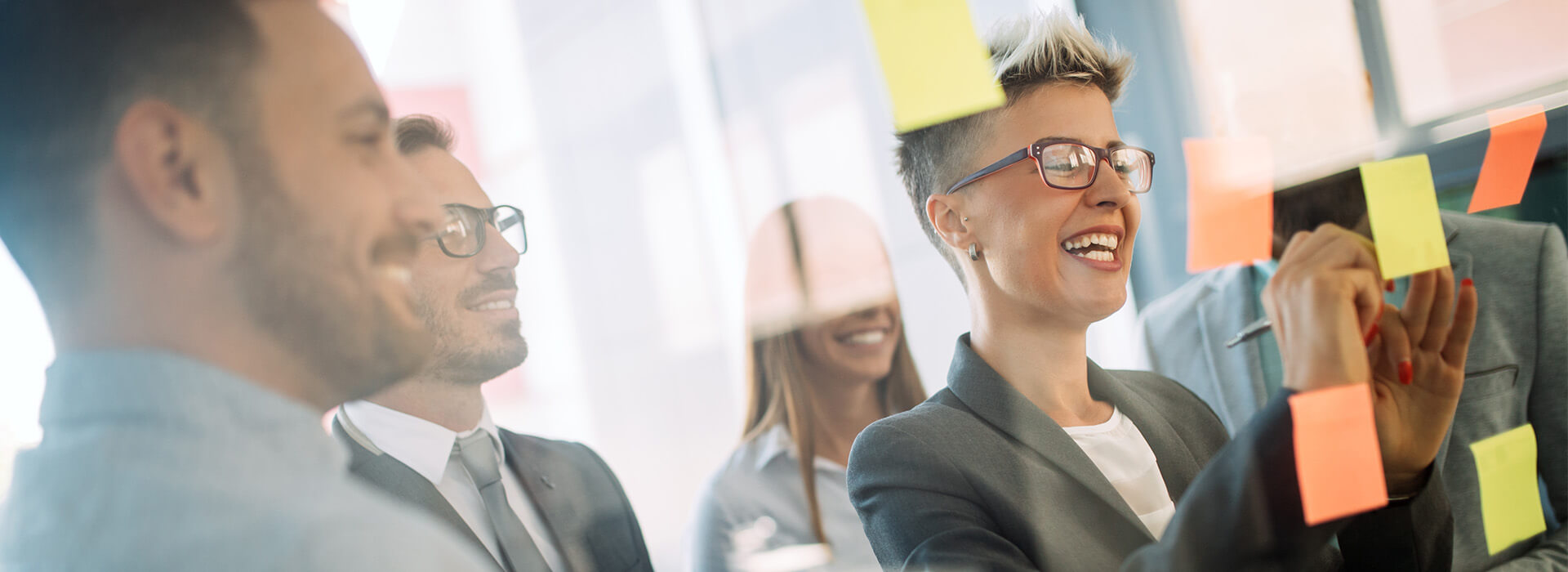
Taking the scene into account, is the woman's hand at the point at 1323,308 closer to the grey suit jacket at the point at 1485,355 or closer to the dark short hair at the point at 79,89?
the grey suit jacket at the point at 1485,355

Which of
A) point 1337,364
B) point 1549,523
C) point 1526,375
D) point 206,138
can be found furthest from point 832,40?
point 1549,523

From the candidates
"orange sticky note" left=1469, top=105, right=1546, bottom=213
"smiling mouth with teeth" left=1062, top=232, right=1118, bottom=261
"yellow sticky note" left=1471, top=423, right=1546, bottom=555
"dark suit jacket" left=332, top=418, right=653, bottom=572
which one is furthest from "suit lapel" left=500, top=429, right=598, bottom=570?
"orange sticky note" left=1469, top=105, right=1546, bottom=213

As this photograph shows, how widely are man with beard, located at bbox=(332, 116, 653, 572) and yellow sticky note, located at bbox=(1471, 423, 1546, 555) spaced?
1056 mm

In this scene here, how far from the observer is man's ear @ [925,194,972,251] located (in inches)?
31.1

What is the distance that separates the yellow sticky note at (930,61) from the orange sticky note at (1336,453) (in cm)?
45

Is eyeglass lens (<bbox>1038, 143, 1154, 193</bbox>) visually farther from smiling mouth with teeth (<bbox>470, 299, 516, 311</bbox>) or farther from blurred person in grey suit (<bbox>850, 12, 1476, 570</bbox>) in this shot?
smiling mouth with teeth (<bbox>470, 299, 516, 311</bbox>)

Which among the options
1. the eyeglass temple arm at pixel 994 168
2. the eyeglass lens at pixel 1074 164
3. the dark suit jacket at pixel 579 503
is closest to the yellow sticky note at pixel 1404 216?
the eyeglass lens at pixel 1074 164

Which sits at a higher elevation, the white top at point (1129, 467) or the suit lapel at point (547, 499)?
the suit lapel at point (547, 499)

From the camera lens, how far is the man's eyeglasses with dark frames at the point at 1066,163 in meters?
0.79

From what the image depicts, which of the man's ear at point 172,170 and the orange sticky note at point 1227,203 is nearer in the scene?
the man's ear at point 172,170

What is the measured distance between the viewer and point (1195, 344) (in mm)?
969

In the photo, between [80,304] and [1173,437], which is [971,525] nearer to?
[1173,437]

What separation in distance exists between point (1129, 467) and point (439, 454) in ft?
1.96

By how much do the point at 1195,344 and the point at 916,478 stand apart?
409mm
